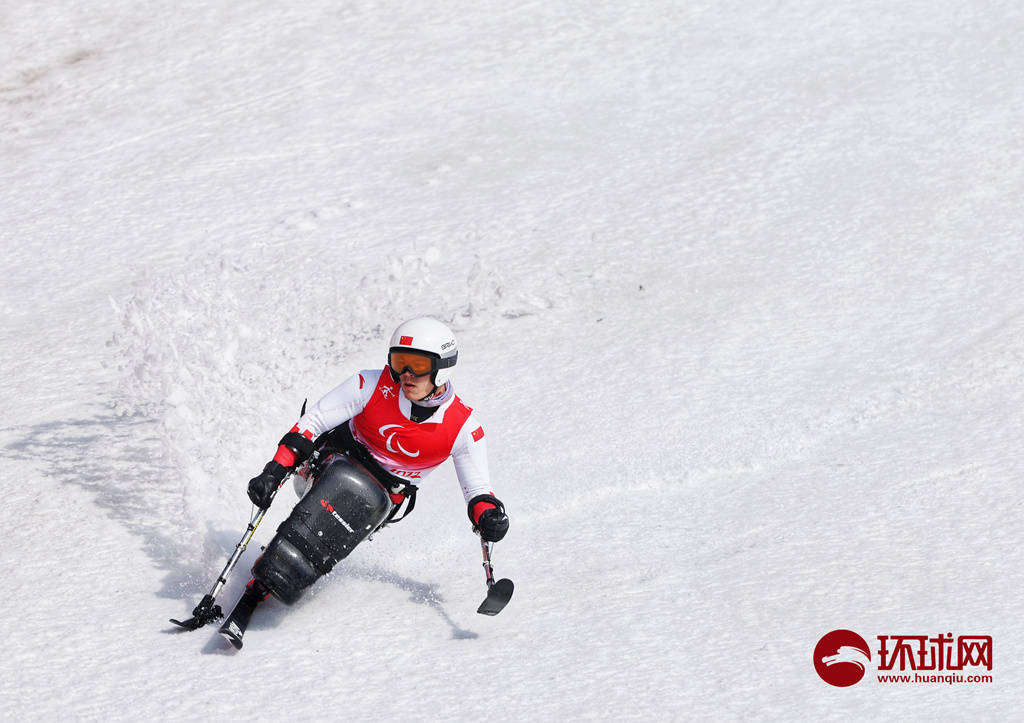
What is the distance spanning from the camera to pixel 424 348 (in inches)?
278

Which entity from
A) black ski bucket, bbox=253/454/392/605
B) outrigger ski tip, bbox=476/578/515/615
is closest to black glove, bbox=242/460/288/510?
black ski bucket, bbox=253/454/392/605

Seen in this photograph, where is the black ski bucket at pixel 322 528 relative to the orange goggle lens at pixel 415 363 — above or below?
below

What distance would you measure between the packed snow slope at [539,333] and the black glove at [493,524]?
1.90 ft

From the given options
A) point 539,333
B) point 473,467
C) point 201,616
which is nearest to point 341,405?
point 473,467

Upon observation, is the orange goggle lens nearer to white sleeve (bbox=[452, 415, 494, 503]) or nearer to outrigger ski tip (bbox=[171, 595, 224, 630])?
white sleeve (bbox=[452, 415, 494, 503])

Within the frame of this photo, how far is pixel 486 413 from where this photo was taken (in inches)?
412

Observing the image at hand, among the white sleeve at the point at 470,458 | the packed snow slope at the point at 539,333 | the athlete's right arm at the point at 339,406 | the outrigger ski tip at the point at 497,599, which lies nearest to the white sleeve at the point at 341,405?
the athlete's right arm at the point at 339,406

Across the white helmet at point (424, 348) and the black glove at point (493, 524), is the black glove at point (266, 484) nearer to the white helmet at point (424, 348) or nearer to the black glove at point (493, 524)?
the white helmet at point (424, 348)

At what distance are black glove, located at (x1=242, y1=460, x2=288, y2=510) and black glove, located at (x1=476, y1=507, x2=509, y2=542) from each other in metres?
1.26

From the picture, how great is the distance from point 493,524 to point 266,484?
138 cm

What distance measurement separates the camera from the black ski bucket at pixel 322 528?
6.96 metres

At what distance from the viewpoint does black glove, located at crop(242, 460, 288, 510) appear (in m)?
6.86

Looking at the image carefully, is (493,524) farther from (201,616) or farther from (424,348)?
(201,616)

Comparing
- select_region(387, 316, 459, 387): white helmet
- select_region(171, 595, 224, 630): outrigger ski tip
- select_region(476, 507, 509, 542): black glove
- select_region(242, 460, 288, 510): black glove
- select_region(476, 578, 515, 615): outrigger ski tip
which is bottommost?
select_region(171, 595, 224, 630): outrigger ski tip
